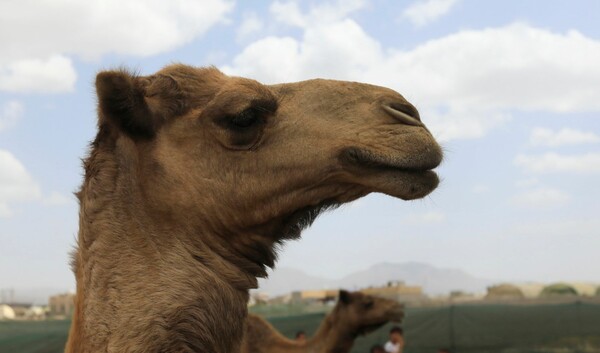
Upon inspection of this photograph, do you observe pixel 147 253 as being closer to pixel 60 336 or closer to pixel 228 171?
pixel 228 171

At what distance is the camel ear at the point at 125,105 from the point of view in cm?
345

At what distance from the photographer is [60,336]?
14.5 meters

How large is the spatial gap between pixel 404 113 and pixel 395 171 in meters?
0.25

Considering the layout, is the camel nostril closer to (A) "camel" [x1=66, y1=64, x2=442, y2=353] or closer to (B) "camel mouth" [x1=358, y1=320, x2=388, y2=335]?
(A) "camel" [x1=66, y1=64, x2=442, y2=353]

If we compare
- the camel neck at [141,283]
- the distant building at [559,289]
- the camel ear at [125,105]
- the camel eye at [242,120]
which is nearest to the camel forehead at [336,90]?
the camel eye at [242,120]

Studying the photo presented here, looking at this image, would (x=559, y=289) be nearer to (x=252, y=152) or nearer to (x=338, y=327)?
(x=338, y=327)

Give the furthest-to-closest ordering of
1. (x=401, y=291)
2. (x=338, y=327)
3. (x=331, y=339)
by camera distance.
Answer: (x=401, y=291), (x=338, y=327), (x=331, y=339)

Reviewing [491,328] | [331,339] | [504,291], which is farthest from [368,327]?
[504,291]

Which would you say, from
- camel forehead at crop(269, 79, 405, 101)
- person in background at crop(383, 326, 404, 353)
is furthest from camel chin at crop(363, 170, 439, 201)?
person in background at crop(383, 326, 404, 353)

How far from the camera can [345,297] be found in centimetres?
1180

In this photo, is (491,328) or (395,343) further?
Result: (491,328)

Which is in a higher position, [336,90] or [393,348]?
[393,348]

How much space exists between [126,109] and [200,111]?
1.00ft

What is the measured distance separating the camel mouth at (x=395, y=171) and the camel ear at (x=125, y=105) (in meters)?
0.83
